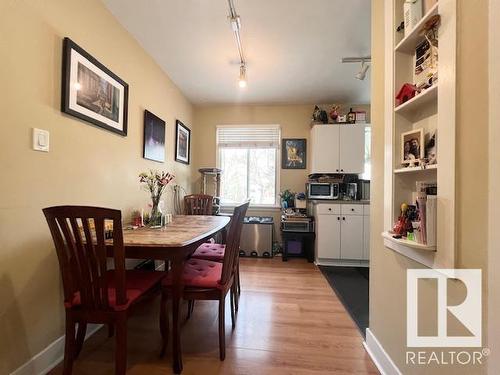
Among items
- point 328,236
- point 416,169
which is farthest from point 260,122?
point 416,169

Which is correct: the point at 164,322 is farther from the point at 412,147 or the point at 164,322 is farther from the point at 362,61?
the point at 362,61

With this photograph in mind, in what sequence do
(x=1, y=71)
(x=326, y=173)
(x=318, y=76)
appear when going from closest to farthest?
(x=1, y=71)
(x=318, y=76)
(x=326, y=173)

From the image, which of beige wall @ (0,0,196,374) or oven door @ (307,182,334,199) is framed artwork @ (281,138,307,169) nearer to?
oven door @ (307,182,334,199)

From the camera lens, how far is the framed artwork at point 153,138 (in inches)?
101

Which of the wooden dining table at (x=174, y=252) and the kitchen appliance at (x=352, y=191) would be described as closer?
the wooden dining table at (x=174, y=252)

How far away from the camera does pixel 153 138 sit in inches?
107

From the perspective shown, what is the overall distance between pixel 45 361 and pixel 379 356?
79.6 inches

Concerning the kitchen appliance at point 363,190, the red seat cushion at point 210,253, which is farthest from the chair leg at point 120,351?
the kitchen appliance at point 363,190

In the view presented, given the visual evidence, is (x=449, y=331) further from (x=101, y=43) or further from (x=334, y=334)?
(x=101, y=43)

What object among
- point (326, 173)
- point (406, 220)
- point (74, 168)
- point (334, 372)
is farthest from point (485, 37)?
point (326, 173)

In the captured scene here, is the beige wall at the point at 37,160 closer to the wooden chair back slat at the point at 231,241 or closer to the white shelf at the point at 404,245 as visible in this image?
→ the wooden chair back slat at the point at 231,241

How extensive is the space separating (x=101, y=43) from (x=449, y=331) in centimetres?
281

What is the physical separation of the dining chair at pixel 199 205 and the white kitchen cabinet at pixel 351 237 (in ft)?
6.35

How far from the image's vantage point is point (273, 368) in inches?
57.3
